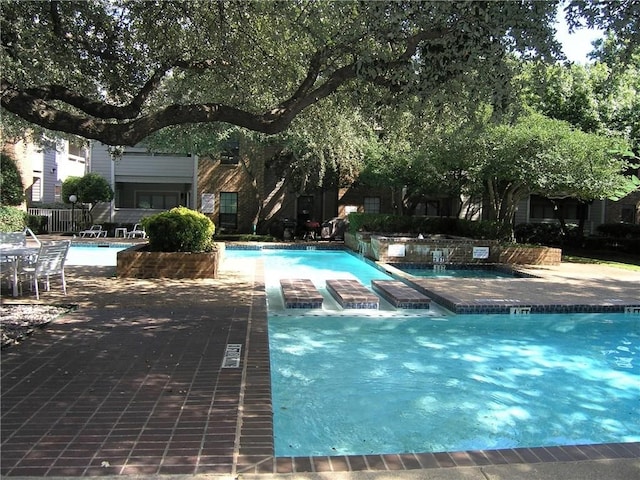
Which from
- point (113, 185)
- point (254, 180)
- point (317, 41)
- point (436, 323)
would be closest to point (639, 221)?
point (254, 180)

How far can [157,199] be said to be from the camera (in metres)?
33.0

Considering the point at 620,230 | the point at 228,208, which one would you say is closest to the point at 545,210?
the point at 620,230

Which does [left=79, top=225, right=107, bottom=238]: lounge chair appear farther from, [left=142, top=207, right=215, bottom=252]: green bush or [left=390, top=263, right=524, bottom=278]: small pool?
[left=390, top=263, right=524, bottom=278]: small pool

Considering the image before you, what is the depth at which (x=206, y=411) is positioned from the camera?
3846 mm

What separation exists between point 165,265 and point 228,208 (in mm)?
14929

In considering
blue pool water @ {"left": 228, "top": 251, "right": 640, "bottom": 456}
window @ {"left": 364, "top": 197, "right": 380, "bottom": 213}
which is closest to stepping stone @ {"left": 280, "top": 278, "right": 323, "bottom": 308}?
blue pool water @ {"left": 228, "top": 251, "right": 640, "bottom": 456}

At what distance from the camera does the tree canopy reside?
17.5ft

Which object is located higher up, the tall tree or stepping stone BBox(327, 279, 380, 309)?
the tall tree

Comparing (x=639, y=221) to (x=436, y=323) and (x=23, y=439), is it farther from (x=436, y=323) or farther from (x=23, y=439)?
(x=23, y=439)

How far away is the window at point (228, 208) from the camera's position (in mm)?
25516

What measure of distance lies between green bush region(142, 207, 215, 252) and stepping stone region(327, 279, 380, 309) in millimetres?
3236

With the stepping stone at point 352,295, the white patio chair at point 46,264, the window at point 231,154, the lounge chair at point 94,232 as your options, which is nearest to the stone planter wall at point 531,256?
the stepping stone at point 352,295

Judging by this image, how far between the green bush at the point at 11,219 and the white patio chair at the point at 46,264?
13.1 metres

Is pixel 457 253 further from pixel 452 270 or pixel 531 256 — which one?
pixel 531 256
